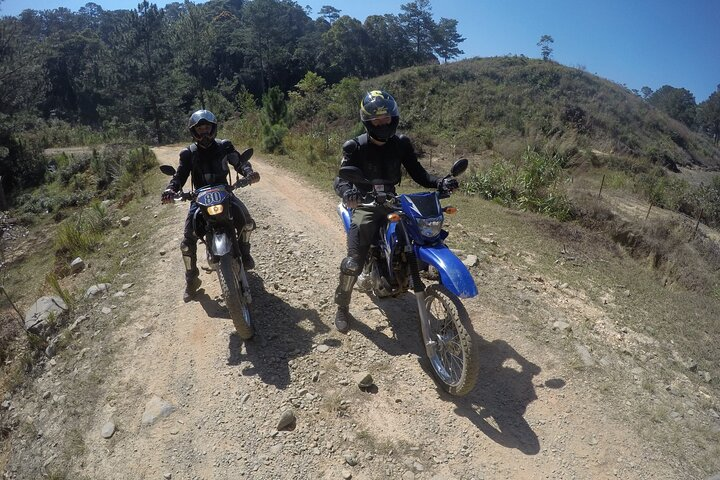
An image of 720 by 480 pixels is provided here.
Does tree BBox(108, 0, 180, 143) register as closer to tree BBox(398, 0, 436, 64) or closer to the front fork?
the front fork

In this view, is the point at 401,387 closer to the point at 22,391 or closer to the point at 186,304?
the point at 186,304

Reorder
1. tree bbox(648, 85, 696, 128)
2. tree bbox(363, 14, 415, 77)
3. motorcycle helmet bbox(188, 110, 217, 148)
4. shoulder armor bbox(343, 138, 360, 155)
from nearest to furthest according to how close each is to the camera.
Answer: shoulder armor bbox(343, 138, 360, 155) → motorcycle helmet bbox(188, 110, 217, 148) → tree bbox(363, 14, 415, 77) → tree bbox(648, 85, 696, 128)

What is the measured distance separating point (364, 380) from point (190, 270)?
269cm

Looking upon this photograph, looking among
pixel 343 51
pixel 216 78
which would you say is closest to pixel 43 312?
pixel 216 78

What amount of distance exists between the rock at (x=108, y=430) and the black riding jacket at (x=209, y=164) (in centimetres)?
252

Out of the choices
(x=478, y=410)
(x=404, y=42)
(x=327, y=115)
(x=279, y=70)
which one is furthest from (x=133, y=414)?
(x=404, y=42)

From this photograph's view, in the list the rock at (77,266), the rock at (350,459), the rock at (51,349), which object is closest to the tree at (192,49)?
the rock at (77,266)

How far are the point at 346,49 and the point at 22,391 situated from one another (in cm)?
6131

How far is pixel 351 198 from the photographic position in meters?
4.00

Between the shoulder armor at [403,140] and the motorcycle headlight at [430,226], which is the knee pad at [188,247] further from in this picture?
the motorcycle headlight at [430,226]

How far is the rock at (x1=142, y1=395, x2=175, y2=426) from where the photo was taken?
397 cm

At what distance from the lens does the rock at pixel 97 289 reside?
20.9ft

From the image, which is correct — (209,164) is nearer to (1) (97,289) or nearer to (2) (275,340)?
(2) (275,340)

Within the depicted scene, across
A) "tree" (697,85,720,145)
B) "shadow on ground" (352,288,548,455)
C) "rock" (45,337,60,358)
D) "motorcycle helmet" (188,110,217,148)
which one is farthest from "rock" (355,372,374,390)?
"tree" (697,85,720,145)
